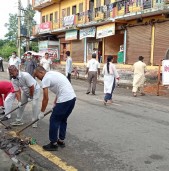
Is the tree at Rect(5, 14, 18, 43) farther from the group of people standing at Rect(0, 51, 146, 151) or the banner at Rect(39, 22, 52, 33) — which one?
the group of people standing at Rect(0, 51, 146, 151)

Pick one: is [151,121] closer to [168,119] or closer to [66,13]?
[168,119]

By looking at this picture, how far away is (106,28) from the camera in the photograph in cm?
2458

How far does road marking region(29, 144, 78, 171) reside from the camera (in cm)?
459

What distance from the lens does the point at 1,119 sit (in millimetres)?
7535

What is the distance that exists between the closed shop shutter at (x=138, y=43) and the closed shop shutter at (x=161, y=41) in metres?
0.66

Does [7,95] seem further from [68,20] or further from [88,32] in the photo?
[68,20]

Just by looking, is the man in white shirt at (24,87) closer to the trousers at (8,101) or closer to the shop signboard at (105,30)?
the trousers at (8,101)

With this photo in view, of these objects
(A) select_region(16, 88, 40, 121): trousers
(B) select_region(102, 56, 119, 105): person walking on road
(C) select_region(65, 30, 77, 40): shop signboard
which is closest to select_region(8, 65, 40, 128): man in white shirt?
(A) select_region(16, 88, 40, 121): trousers

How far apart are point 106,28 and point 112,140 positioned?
63.3 feet

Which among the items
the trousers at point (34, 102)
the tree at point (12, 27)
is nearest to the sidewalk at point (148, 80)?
the trousers at point (34, 102)

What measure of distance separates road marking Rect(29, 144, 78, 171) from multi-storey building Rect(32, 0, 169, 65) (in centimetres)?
1468

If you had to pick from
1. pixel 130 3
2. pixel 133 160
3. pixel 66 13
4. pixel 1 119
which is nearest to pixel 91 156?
pixel 133 160

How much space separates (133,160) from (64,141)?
→ 1490 millimetres

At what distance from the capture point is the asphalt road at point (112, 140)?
15.6 feet
